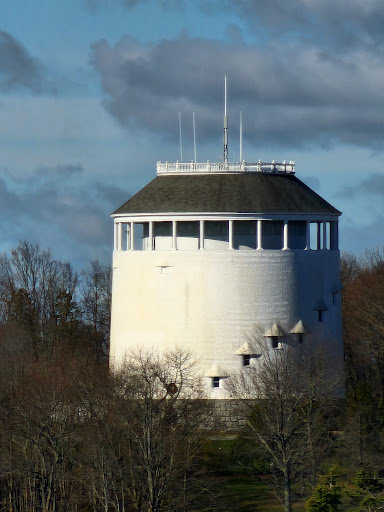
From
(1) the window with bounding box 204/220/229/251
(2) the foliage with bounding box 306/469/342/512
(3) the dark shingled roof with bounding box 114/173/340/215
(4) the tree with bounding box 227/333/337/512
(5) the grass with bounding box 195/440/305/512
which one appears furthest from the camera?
(1) the window with bounding box 204/220/229/251

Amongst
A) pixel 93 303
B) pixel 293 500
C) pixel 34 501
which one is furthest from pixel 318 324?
pixel 93 303

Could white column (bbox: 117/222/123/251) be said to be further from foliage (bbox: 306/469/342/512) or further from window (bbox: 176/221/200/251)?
foliage (bbox: 306/469/342/512)

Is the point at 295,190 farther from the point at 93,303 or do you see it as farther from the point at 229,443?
the point at 93,303

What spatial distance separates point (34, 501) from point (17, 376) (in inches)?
424

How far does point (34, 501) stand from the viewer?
69.1 m

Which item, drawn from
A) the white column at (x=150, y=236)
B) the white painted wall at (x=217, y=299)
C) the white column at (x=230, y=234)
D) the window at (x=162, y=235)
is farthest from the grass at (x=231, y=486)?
the white column at (x=150, y=236)

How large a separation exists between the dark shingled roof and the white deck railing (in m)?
0.25

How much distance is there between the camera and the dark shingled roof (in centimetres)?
8481

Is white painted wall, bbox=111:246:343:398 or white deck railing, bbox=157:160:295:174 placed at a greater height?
white deck railing, bbox=157:160:295:174

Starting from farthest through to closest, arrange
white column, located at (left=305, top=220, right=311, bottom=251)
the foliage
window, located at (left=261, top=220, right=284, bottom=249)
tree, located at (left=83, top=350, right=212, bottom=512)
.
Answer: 1. white column, located at (left=305, top=220, right=311, bottom=251)
2. window, located at (left=261, top=220, right=284, bottom=249)
3. tree, located at (left=83, top=350, right=212, bottom=512)
4. the foliage

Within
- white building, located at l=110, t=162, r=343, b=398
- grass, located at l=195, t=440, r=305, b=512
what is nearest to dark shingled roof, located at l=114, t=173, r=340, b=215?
white building, located at l=110, t=162, r=343, b=398

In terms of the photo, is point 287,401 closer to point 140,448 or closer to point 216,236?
point 140,448

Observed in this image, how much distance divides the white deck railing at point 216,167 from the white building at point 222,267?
55 mm

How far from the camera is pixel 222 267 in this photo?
279ft
